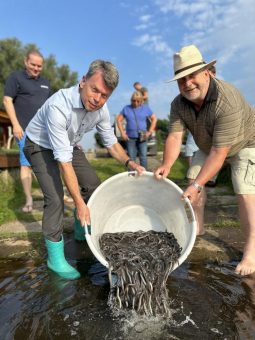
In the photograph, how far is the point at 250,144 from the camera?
12.3 feet

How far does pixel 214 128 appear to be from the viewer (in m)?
3.43

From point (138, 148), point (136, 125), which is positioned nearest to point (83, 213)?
point (136, 125)

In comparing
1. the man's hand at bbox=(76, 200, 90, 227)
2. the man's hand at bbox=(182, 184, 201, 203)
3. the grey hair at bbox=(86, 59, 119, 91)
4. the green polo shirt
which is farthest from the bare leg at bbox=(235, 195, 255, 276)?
the grey hair at bbox=(86, 59, 119, 91)

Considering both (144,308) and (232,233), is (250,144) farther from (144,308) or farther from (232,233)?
(144,308)

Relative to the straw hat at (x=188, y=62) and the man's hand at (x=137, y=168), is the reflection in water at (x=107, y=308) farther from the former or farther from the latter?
the straw hat at (x=188, y=62)

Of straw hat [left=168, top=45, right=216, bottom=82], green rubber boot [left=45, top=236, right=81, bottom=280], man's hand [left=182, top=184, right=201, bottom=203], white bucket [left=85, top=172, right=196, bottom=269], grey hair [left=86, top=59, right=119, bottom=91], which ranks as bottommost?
green rubber boot [left=45, top=236, right=81, bottom=280]

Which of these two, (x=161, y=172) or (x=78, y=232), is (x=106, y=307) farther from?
(x=78, y=232)

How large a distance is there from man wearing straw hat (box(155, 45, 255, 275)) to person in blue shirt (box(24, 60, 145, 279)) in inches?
23.8

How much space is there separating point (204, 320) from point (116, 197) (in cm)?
163

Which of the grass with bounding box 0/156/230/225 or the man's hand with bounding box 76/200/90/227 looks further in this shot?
the grass with bounding box 0/156/230/225

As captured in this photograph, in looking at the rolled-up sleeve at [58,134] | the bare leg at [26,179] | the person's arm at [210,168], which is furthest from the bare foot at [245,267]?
the bare leg at [26,179]

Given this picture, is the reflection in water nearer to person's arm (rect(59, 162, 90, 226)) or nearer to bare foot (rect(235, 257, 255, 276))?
bare foot (rect(235, 257, 255, 276))

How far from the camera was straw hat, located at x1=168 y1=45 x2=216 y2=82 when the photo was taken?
10.6ft

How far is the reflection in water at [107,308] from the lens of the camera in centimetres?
262
